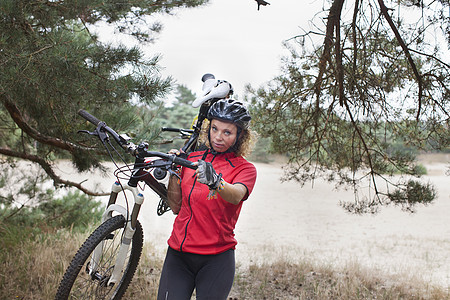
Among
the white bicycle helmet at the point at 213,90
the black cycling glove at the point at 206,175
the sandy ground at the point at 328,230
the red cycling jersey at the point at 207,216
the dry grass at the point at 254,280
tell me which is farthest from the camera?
the sandy ground at the point at 328,230

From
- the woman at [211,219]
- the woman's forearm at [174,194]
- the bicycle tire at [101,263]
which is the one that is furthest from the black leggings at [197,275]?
the bicycle tire at [101,263]

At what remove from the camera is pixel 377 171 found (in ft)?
12.8

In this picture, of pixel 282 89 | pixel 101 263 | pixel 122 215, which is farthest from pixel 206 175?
pixel 282 89

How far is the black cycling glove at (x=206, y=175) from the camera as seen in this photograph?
1464 mm

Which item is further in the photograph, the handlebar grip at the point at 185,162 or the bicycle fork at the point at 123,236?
the bicycle fork at the point at 123,236

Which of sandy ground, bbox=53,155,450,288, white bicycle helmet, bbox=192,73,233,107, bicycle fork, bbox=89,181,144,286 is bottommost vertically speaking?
sandy ground, bbox=53,155,450,288

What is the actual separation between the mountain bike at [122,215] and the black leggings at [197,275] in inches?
11.0

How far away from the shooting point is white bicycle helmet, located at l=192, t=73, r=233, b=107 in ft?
6.94

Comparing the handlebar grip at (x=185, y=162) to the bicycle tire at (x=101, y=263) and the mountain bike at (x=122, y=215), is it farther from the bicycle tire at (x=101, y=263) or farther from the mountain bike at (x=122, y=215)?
the bicycle tire at (x=101, y=263)

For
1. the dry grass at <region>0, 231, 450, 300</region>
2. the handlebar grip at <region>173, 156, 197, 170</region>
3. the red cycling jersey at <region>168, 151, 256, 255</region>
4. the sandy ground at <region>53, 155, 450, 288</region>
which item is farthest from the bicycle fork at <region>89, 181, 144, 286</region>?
the sandy ground at <region>53, 155, 450, 288</region>

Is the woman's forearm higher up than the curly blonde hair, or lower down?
lower down

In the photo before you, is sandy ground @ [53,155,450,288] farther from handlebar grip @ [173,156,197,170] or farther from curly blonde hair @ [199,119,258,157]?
handlebar grip @ [173,156,197,170]

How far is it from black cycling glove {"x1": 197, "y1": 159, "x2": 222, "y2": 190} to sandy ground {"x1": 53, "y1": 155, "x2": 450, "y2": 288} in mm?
3821

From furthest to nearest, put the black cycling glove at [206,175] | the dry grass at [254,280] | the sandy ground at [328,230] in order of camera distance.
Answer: the sandy ground at [328,230] < the dry grass at [254,280] < the black cycling glove at [206,175]
